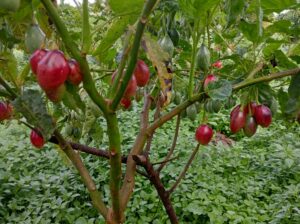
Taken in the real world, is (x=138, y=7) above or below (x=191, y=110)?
below

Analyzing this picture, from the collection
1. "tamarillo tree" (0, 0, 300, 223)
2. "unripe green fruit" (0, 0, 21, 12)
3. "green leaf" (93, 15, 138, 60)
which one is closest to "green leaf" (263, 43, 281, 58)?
"tamarillo tree" (0, 0, 300, 223)

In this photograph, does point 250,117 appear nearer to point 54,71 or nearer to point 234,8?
point 234,8

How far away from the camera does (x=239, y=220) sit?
2.23 metres

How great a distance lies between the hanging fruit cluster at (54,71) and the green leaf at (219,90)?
28 centimetres

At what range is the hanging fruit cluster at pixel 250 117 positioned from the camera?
35.6 inches

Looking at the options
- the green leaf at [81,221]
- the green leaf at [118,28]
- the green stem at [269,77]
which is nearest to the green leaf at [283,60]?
the green stem at [269,77]

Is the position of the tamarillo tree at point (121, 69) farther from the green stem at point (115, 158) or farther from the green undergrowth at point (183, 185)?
the green undergrowth at point (183, 185)

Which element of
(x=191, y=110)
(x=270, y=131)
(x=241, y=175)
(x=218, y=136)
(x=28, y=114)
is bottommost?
(x=28, y=114)

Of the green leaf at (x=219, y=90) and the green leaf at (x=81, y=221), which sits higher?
the green leaf at (x=81, y=221)

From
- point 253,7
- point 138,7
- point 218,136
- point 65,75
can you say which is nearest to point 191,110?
point 253,7

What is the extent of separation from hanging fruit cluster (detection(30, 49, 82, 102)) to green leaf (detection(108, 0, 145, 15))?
0.44 feet

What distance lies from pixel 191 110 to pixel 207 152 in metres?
1.85

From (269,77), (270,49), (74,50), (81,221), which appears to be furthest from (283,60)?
(81,221)

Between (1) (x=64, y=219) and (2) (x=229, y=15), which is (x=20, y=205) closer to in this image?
(1) (x=64, y=219)
